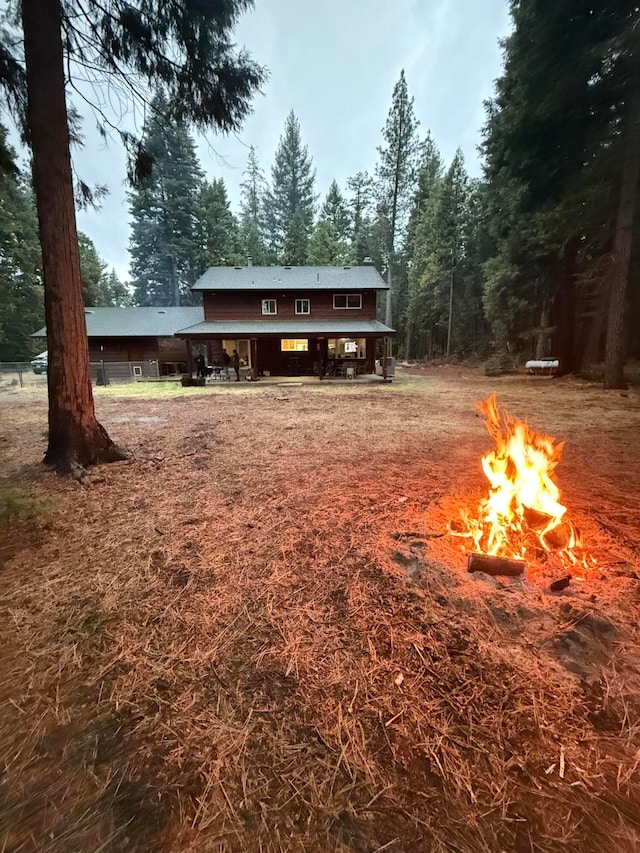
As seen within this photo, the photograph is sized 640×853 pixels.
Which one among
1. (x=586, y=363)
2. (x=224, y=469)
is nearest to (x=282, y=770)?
(x=224, y=469)

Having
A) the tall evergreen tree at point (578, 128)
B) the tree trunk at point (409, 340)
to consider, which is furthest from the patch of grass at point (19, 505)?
the tree trunk at point (409, 340)

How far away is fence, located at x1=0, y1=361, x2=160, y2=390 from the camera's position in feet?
63.3

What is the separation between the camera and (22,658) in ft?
6.29

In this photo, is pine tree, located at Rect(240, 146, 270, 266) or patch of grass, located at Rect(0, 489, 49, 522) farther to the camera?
pine tree, located at Rect(240, 146, 270, 266)

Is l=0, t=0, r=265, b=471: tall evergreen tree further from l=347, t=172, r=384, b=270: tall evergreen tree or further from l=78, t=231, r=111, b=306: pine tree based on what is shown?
l=347, t=172, r=384, b=270: tall evergreen tree

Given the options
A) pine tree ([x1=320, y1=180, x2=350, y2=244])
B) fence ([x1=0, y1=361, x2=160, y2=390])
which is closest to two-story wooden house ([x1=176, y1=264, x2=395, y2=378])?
fence ([x1=0, y1=361, x2=160, y2=390])

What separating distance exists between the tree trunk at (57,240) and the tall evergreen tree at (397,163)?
88.5 ft

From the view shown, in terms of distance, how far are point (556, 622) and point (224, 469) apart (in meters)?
4.09

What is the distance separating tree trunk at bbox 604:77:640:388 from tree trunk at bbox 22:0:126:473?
11.7 m

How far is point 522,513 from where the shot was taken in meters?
2.75

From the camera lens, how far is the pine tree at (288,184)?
4469cm

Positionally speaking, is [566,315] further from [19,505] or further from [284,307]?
[19,505]

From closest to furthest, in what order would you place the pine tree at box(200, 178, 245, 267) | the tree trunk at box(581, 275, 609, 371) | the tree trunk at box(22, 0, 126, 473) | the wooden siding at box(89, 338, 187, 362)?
the tree trunk at box(22, 0, 126, 473) → the tree trunk at box(581, 275, 609, 371) → the wooden siding at box(89, 338, 187, 362) → the pine tree at box(200, 178, 245, 267)

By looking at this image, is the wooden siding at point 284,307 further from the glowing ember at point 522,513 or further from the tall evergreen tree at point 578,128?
the glowing ember at point 522,513
